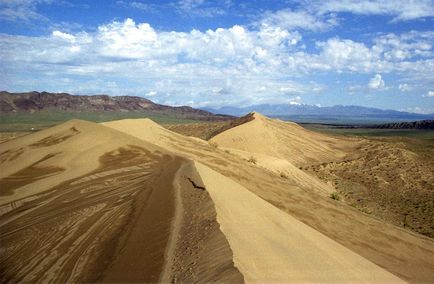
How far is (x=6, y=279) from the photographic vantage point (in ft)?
24.4

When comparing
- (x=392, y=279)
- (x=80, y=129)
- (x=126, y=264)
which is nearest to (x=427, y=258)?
(x=392, y=279)

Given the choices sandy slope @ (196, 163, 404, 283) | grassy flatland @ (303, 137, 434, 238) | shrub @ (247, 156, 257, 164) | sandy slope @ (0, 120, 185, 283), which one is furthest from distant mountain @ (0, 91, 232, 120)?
sandy slope @ (196, 163, 404, 283)

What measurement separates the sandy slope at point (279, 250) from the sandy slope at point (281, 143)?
22.7 m

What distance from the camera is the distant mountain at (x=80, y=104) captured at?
14088cm

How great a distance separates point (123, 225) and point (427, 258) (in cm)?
822

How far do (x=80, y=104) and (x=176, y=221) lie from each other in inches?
6074

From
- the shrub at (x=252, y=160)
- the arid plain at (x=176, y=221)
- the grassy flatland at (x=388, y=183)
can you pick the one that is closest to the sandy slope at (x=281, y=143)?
the grassy flatland at (x=388, y=183)

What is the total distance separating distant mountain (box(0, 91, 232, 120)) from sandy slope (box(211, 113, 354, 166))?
108 m

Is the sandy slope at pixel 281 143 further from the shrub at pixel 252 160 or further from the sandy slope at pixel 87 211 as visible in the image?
the sandy slope at pixel 87 211

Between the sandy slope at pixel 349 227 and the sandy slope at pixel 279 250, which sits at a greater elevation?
the sandy slope at pixel 279 250

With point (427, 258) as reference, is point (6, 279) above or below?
above

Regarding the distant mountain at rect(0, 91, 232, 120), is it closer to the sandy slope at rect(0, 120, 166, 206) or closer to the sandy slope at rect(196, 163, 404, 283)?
the sandy slope at rect(0, 120, 166, 206)

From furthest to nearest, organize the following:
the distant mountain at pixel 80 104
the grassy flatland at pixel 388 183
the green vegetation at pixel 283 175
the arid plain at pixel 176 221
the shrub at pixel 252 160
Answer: the distant mountain at pixel 80 104 < the shrub at pixel 252 160 < the green vegetation at pixel 283 175 < the grassy flatland at pixel 388 183 < the arid plain at pixel 176 221

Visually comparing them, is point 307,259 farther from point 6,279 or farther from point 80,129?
→ point 80,129
